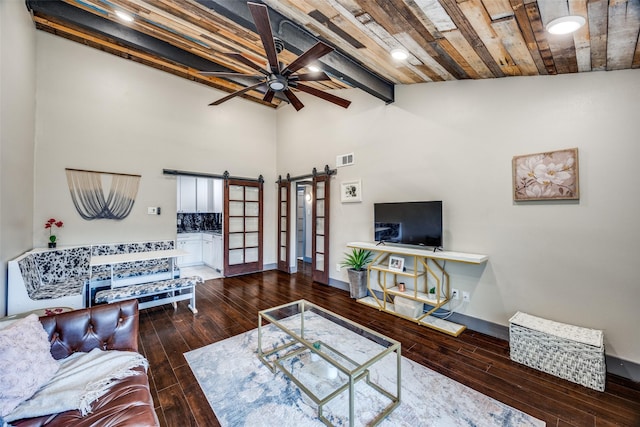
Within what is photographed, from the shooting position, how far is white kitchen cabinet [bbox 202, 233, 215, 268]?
6.18 m

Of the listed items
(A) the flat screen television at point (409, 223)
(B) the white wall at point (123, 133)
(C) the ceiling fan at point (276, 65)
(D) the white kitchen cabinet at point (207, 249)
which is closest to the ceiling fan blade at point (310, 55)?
Result: (C) the ceiling fan at point (276, 65)

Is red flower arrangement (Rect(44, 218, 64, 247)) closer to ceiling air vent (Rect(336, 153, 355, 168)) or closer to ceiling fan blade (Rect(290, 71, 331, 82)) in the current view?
ceiling fan blade (Rect(290, 71, 331, 82))

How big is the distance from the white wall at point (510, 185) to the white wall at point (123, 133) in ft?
11.1

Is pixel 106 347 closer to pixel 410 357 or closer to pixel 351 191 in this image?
pixel 410 357

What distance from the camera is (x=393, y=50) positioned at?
266cm

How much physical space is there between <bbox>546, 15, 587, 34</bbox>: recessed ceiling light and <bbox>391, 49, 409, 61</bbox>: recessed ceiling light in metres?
1.17

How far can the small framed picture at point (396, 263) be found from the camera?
11.8 feet

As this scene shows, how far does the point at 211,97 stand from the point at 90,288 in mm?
4009

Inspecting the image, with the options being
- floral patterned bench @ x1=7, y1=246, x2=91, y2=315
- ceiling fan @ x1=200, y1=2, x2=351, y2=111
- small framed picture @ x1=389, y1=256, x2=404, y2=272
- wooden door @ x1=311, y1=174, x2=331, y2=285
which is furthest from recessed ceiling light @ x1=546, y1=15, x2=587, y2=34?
floral patterned bench @ x1=7, y1=246, x2=91, y2=315

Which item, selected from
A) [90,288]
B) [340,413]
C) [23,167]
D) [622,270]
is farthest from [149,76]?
[622,270]

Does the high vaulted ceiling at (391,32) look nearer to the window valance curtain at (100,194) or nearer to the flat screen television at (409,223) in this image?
the flat screen television at (409,223)

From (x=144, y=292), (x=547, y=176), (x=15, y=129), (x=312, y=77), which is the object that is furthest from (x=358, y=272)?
(x=15, y=129)

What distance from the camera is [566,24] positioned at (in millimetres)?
1767

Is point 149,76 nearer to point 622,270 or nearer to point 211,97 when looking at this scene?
point 211,97
